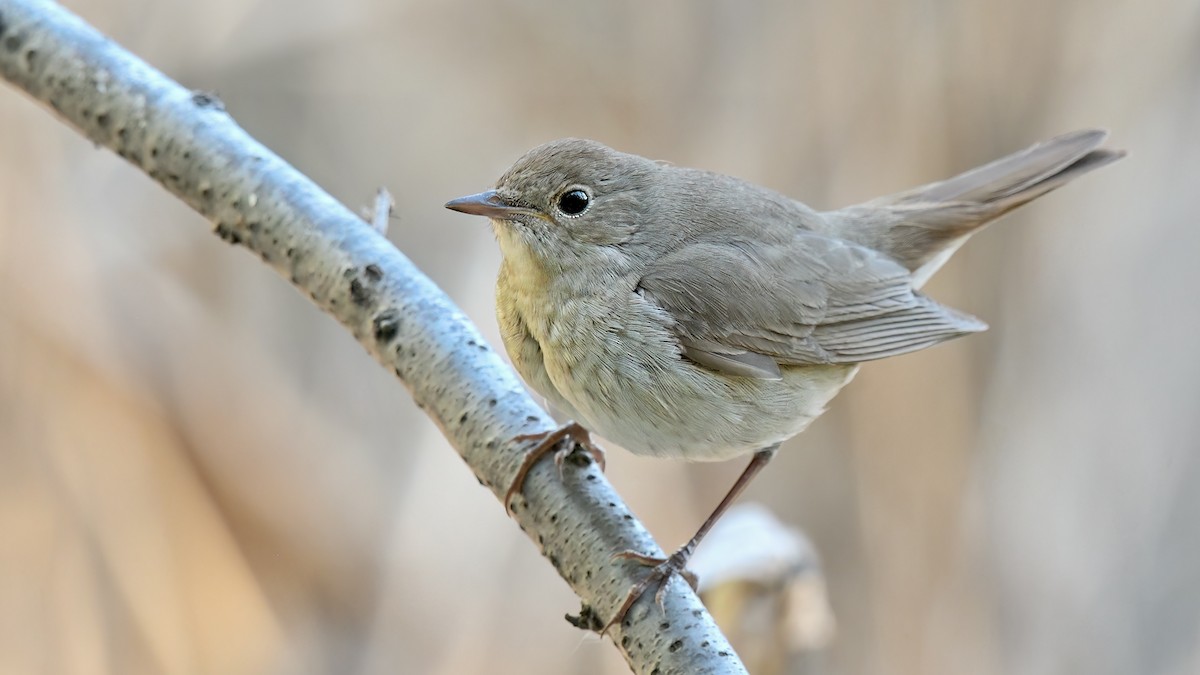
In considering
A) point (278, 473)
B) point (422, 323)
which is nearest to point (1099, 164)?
point (422, 323)

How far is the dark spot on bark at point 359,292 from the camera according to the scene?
2.37 m

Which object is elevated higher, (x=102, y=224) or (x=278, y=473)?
(x=102, y=224)

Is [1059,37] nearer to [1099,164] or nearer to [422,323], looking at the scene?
[1099,164]

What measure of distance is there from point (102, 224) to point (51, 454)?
905mm

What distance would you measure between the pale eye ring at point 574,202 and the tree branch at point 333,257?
1.28 ft

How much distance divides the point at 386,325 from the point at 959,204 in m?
1.73

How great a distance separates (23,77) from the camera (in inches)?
99.3

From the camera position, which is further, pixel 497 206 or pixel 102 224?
pixel 102 224

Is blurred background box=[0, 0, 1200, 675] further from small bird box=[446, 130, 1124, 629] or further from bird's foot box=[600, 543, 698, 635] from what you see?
bird's foot box=[600, 543, 698, 635]

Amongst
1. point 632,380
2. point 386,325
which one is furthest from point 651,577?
point 386,325

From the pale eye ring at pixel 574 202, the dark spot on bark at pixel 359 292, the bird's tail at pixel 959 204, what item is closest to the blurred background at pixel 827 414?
the bird's tail at pixel 959 204

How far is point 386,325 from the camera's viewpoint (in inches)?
92.5

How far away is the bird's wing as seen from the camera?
2.62 meters

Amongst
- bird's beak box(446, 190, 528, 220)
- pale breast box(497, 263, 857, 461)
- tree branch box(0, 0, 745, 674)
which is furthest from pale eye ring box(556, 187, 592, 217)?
tree branch box(0, 0, 745, 674)
